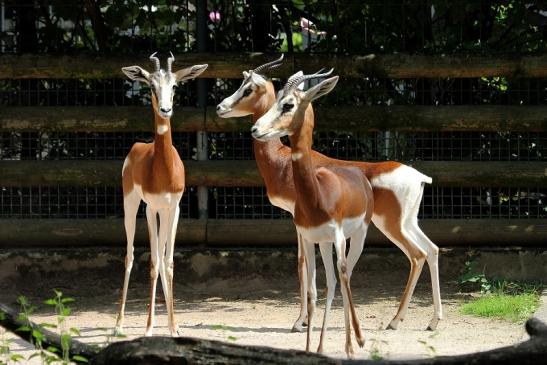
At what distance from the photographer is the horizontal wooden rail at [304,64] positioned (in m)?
10.9

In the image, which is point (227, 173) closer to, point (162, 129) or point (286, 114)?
point (162, 129)

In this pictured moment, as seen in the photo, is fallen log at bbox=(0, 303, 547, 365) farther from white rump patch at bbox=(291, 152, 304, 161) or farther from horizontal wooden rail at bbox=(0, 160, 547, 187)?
horizontal wooden rail at bbox=(0, 160, 547, 187)

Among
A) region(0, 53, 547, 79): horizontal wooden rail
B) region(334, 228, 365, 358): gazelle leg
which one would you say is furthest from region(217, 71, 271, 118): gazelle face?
region(334, 228, 365, 358): gazelle leg

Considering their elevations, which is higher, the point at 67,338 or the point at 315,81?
the point at 315,81

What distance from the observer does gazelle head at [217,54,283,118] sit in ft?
29.6

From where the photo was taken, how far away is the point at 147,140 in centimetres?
1139

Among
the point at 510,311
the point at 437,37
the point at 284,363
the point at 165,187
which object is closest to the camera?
the point at 284,363

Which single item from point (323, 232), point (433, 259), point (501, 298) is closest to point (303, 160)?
point (323, 232)

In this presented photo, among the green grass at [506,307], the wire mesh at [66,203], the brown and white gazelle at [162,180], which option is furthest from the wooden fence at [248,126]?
the brown and white gazelle at [162,180]

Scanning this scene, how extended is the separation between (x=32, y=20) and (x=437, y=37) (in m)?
4.36

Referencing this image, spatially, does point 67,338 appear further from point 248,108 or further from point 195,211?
point 195,211

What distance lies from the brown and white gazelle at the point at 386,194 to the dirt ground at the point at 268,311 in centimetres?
36

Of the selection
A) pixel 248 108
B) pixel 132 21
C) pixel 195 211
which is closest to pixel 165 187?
pixel 248 108

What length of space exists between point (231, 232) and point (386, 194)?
279 cm
